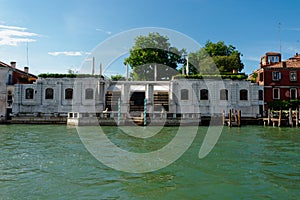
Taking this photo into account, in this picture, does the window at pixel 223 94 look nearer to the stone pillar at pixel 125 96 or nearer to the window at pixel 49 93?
the stone pillar at pixel 125 96

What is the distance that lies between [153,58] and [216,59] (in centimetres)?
908

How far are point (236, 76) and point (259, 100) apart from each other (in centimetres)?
383

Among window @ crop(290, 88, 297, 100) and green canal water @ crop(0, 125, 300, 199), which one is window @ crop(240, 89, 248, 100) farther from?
green canal water @ crop(0, 125, 300, 199)

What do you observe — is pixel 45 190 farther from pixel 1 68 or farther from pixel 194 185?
pixel 1 68

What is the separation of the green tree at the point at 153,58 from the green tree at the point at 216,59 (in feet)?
8.46

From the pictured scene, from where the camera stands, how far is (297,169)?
8.38 m

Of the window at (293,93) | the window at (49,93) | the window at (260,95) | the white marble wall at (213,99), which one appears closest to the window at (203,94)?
the white marble wall at (213,99)

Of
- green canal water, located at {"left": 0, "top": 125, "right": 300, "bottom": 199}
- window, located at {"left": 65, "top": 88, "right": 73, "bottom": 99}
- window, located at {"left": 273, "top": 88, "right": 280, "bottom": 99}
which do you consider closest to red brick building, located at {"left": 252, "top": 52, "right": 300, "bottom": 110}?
window, located at {"left": 273, "top": 88, "right": 280, "bottom": 99}

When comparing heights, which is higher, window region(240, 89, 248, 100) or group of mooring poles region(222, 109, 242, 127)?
window region(240, 89, 248, 100)

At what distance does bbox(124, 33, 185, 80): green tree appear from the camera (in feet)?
127

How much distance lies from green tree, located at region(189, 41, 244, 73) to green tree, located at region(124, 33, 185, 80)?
2577mm

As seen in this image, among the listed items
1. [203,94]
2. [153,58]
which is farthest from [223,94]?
[153,58]

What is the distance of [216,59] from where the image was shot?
37.9 m

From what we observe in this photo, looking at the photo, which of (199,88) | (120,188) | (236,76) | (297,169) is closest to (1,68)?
(199,88)
